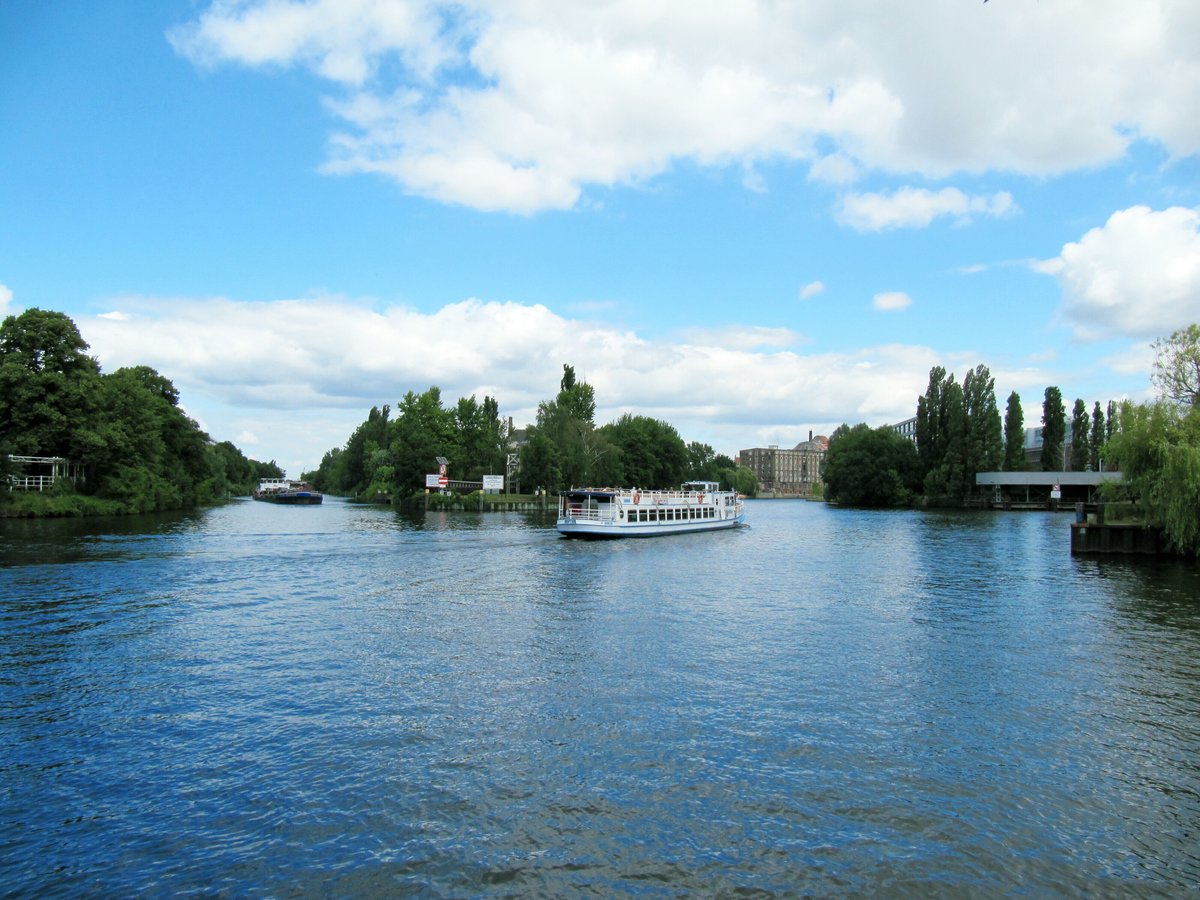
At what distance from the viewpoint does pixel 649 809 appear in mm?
11094

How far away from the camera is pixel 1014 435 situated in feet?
413

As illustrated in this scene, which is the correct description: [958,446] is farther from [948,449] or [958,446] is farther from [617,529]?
[617,529]

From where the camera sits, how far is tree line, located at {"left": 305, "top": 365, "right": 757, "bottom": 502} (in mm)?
120062

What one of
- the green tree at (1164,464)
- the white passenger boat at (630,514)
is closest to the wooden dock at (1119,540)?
the green tree at (1164,464)

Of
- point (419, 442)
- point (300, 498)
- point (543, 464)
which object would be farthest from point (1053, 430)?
point (300, 498)

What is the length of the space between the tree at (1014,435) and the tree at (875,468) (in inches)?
576

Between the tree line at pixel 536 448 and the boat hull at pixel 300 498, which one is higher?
the tree line at pixel 536 448

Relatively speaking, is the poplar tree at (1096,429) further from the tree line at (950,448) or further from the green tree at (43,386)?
the green tree at (43,386)

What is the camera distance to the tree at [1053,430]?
128 metres

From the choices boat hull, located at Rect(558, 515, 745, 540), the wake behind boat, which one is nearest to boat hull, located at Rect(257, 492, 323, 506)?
the wake behind boat

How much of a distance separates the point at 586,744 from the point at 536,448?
105210 millimetres

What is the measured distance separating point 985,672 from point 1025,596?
15.4m

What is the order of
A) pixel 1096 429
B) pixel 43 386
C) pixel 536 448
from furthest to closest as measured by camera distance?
pixel 1096 429, pixel 536 448, pixel 43 386

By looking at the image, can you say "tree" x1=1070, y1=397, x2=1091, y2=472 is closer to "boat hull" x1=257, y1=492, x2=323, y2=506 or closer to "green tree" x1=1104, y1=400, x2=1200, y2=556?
"green tree" x1=1104, y1=400, x2=1200, y2=556
